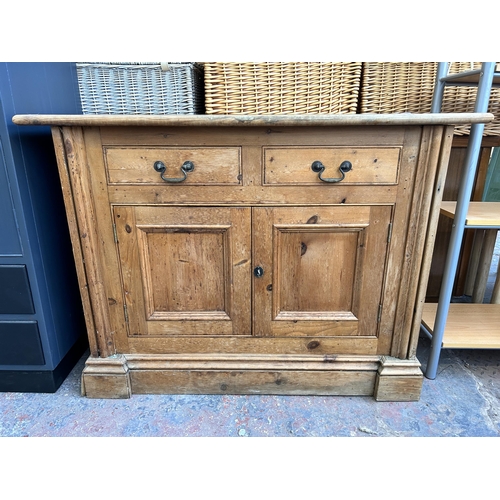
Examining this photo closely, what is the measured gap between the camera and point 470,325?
1445 mm

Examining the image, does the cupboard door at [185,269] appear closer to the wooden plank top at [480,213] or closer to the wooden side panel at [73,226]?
the wooden side panel at [73,226]

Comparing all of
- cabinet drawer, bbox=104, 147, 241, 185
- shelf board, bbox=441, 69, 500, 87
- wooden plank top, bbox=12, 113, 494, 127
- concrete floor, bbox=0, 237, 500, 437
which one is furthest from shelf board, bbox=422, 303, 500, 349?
cabinet drawer, bbox=104, 147, 241, 185

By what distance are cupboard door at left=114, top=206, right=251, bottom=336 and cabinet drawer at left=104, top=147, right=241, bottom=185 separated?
0.31 feet

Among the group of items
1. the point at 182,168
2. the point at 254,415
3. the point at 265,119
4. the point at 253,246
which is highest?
the point at 265,119

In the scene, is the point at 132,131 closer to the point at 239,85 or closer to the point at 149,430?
the point at 239,85

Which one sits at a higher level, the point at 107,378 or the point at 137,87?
the point at 137,87

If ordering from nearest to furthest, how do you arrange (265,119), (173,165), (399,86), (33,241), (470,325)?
(265,119), (173,165), (33,241), (399,86), (470,325)

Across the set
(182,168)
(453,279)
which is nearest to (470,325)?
(453,279)

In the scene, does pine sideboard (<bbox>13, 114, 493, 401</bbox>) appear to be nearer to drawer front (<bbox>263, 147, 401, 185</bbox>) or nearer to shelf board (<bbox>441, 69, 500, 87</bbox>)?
drawer front (<bbox>263, 147, 401, 185</bbox>)

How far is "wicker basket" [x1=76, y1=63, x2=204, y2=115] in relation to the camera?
44.8 inches

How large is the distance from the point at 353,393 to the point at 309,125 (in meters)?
0.98

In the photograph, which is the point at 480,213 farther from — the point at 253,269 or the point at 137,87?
the point at 137,87

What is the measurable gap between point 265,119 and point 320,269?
0.52 m

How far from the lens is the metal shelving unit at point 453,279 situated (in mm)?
1123
